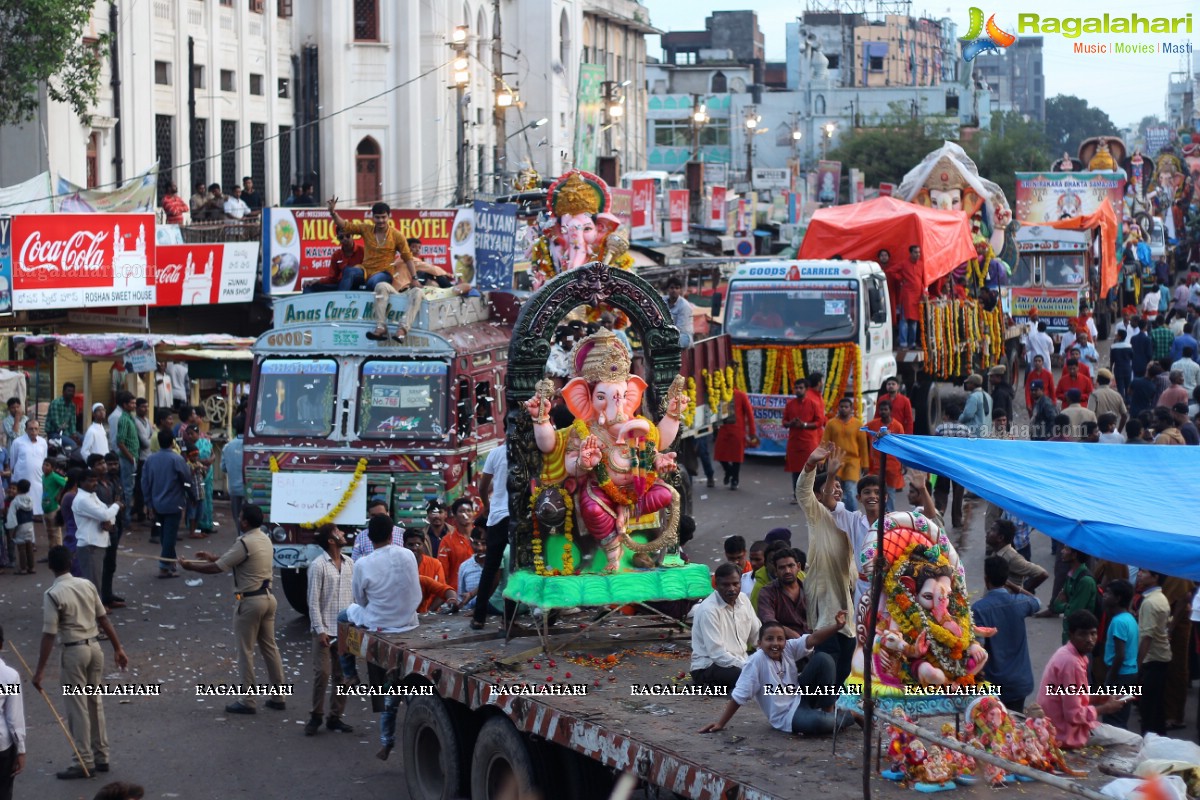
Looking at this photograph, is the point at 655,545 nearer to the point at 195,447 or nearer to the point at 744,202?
the point at 195,447

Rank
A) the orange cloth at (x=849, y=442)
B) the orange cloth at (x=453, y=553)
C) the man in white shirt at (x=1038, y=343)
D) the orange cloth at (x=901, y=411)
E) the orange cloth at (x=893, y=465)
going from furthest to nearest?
the man in white shirt at (x=1038, y=343) < the orange cloth at (x=901, y=411) < the orange cloth at (x=893, y=465) < the orange cloth at (x=849, y=442) < the orange cloth at (x=453, y=553)

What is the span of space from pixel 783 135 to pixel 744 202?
138 ft

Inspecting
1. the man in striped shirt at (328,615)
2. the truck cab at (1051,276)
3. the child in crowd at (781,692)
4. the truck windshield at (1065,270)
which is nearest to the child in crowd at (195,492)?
the man in striped shirt at (328,615)

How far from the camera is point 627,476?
435 inches

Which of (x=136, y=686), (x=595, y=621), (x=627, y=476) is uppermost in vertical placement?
(x=627, y=476)

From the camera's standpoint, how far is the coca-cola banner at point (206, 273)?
2741 centimetres

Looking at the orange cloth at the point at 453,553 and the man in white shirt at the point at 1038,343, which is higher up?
the man in white shirt at the point at 1038,343

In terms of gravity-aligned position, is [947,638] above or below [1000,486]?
below

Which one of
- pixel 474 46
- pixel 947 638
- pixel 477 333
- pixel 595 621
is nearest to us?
pixel 947 638

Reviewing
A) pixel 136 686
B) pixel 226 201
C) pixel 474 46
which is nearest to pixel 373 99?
pixel 474 46

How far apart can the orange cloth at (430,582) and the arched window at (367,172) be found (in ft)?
118

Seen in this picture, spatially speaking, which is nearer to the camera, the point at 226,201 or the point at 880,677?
the point at 880,677

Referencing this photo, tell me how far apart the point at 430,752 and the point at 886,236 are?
49.6 ft

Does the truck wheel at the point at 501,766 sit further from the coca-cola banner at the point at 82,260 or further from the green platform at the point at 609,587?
the coca-cola banner at the point at 82,260
